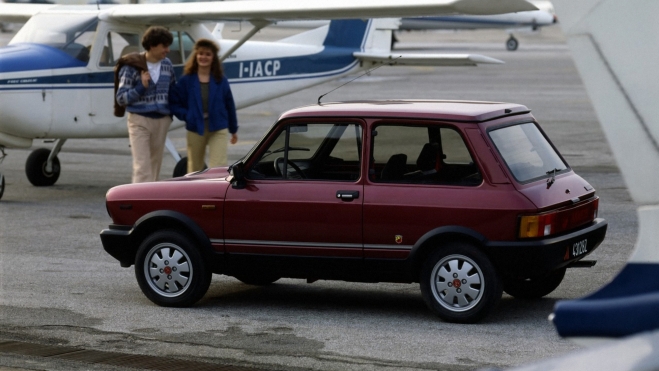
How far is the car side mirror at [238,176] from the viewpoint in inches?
305

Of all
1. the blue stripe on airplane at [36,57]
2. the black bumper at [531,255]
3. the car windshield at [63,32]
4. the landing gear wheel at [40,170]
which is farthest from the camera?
the landing gear wheel at [40,170]

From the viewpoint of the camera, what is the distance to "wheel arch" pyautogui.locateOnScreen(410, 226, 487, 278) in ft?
23.2

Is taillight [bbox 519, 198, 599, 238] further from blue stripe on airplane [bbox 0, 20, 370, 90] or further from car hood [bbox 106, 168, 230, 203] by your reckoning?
blue stripe on airplane [bbox 0, 20, 370, 90]

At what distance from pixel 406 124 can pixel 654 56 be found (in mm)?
4479

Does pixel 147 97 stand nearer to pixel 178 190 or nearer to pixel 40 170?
pixel 40 170

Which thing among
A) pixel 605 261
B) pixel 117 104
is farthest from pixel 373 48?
pixel 605 261

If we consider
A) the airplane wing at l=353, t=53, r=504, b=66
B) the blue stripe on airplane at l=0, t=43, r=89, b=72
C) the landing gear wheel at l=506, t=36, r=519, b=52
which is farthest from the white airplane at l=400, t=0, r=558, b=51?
the blue stripe on airplane at l=0, t=43, r=89, b=72

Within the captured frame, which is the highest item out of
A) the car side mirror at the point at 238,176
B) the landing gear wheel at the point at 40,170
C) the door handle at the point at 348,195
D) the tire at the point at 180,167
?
the car side mirror at the point at 238,176

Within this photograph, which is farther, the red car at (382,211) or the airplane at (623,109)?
the red car at (382,211)

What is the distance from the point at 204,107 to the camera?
1174 cm

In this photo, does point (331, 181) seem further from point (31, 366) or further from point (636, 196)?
point (636, 196)

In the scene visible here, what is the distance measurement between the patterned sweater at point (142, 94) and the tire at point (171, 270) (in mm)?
4485

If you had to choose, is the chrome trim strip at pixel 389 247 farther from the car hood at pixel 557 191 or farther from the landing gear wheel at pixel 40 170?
the landing gear wheel at pixel 40 170

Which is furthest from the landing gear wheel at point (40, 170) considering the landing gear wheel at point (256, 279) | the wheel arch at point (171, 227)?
the wheel arch at point (171, 227)
